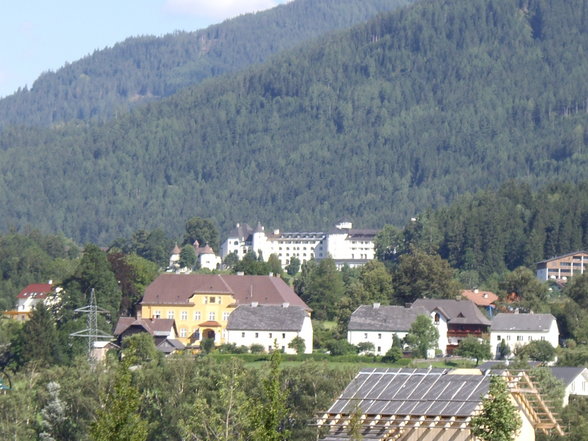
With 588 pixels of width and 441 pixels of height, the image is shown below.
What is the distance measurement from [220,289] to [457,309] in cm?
1513

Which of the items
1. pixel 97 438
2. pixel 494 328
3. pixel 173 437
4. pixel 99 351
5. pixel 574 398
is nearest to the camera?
pixel 97 438

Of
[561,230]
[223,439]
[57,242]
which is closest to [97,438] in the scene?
[223,439]

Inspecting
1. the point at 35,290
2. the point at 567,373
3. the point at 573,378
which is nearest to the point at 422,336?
the point at 567,373

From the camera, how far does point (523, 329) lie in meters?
98.4

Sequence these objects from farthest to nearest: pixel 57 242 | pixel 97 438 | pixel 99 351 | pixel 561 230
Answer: pixel 57 242 → pixel 561 230 → pixel 99 351 → pixel 97 438

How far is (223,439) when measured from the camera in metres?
39.1

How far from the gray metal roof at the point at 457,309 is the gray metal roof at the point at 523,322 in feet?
7.57

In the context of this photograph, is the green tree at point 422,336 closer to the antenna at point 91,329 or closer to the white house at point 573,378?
the white house at point 573,378

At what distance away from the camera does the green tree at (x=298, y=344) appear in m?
95.6

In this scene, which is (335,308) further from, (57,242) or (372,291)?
(57,242)

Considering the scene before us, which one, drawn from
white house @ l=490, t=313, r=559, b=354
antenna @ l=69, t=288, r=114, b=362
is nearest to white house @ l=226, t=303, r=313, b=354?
antenna @ l=69, t=288, r=114, b=362

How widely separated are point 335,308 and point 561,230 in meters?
54.8

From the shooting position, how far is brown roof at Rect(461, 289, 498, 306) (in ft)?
374

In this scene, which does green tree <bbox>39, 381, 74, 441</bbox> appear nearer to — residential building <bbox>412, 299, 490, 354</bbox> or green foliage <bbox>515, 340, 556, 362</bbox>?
green foliage <bbox>515, 340, 556, 362</bbox>
